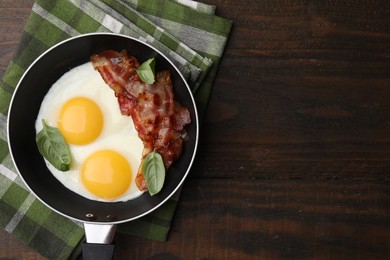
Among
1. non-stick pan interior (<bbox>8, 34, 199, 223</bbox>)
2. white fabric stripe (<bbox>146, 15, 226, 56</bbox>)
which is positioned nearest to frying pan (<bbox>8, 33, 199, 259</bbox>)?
non-stick pan interior (<bbox>8, 34, 199, 223</bbox>)

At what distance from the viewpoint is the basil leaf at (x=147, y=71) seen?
1.25 meters

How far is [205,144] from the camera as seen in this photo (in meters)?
1.41

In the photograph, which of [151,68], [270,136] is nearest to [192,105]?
[151,68]

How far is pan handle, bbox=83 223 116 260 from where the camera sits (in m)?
1.25

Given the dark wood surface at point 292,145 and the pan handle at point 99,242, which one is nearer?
the pan handle at point 99,242

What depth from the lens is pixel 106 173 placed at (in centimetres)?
129

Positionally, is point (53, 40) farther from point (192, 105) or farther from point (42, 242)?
point (42, 242)

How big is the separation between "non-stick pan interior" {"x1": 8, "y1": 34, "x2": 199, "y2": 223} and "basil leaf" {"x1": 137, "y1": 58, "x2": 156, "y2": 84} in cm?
5

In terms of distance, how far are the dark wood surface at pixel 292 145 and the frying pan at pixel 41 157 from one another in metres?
0.10

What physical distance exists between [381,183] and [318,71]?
34 cm

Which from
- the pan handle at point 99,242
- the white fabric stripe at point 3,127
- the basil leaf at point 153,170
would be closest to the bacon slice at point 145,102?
the basil leaf at point 153,170

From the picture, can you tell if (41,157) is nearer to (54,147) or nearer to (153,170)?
(54,147)

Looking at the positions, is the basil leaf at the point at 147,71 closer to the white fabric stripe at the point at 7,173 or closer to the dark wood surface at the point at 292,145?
the dark wood surface at the point at 292,145

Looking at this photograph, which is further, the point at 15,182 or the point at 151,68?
the point at 15,182
